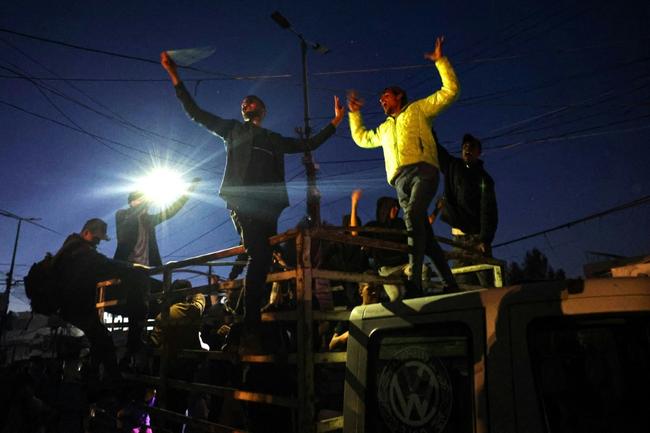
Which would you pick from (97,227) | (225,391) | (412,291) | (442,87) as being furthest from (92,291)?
(442,87)

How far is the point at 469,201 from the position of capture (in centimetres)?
532

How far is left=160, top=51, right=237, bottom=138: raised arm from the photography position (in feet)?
13.9

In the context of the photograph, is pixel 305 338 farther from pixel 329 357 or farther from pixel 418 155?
pixel 418 155

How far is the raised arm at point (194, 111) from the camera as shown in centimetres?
423

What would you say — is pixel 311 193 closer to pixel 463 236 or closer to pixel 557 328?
pixel 463 236

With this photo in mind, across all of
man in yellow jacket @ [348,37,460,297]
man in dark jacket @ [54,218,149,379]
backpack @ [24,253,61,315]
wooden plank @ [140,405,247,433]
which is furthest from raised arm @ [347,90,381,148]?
backpack @ [24,253,61,315]

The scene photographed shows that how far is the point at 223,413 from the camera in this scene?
14.5 ft

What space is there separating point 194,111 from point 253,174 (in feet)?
2.92

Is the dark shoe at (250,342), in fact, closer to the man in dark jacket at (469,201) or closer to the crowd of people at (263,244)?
the crowd of people at (263,244)

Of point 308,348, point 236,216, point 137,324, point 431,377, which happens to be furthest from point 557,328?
point 137,324

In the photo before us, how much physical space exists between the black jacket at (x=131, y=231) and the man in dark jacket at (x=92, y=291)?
0.62 meters

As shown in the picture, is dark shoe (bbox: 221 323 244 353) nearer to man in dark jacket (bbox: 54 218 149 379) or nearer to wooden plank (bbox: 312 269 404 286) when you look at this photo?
wooden plank (bbox: 312 269 404 286)

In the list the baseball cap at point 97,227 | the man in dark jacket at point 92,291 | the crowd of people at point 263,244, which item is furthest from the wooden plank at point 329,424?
the baseball cap at point 97,227

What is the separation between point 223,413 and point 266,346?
4.87 feet
